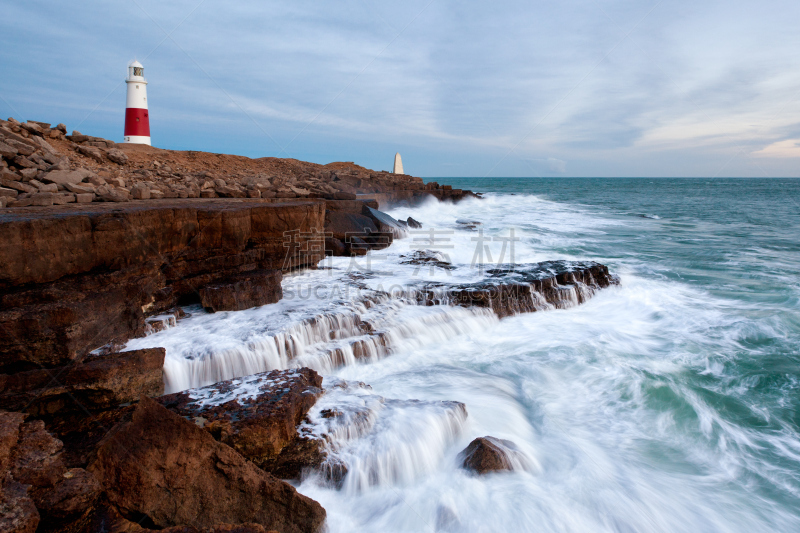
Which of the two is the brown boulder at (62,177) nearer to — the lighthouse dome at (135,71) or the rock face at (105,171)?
the rock face at (105,171)

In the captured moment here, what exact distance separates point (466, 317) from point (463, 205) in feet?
63.2

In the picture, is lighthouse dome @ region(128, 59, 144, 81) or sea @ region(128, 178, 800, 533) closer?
sea @ region(128, 178, 800, 533)

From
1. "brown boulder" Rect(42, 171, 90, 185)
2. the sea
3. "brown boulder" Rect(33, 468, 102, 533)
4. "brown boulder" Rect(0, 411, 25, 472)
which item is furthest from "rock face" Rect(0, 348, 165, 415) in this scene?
"brown boulder" Rect(42, 171, 90, 185)

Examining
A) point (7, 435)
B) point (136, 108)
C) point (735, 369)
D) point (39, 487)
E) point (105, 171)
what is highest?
point (136, 108)

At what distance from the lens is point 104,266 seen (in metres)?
4.43

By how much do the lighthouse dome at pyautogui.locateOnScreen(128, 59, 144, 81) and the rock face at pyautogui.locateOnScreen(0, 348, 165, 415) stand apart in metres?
17.4

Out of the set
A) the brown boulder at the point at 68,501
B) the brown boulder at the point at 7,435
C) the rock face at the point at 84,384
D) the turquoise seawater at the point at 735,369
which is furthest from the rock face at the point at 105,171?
the turquoise seawater at the point at 735,369

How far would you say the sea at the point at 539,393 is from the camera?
2980 millimetres

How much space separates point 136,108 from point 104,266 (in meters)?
16.1

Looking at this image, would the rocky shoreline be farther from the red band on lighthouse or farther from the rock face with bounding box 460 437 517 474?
the red band on lighthouse

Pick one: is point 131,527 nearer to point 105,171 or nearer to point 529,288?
point 529,288

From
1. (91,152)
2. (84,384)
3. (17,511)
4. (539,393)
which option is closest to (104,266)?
(84,384)

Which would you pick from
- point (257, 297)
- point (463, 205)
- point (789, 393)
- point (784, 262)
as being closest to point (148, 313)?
point (257, 297)

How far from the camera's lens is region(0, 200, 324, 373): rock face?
11.2 ft
